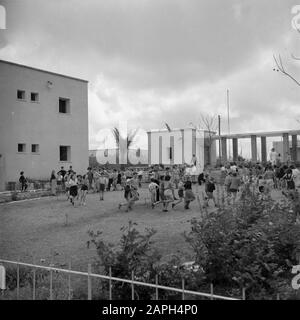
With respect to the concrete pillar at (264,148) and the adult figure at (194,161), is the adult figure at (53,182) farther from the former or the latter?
the concrete pillar at (264,148)

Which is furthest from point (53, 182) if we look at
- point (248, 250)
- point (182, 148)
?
point (248, 250)

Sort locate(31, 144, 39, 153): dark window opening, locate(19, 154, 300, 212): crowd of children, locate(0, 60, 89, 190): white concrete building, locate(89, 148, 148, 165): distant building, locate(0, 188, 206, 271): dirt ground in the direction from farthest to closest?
locate(89, 148, 148, 165): distant building → locate(19, 154, 300, 212): crowd of children → locate(31, 144, 39, 153): dark window opening → locate(0, 188, 206, 271): dirt ground → locate(0, 60, 89, 190): white concrete building

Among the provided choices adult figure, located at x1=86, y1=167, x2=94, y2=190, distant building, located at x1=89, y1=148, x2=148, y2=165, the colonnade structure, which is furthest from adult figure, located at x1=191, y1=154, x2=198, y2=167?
adult figure, located at x1=86, y1=167, x2=94, y2=190

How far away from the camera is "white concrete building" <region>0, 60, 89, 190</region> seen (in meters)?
6.25

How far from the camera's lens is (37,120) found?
8352mm

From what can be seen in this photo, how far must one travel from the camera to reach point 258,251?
4.09m

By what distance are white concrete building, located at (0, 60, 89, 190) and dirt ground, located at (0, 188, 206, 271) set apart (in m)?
1.03

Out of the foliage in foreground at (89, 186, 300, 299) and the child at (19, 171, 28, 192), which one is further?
the child at (19, 171, 28, 192)

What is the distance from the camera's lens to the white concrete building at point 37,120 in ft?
20.5

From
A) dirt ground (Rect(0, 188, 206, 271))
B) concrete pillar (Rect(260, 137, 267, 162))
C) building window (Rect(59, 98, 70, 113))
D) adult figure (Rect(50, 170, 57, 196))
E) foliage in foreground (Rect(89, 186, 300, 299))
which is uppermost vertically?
building window (Rect(59, 98, 70, 113))

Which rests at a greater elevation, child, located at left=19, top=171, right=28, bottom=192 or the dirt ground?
child, located at left=19, top=171, right=28, bottom=192

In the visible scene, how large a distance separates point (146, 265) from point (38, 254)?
336 cm

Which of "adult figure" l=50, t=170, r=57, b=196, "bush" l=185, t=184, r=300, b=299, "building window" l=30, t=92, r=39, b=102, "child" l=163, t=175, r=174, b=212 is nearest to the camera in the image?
"bush" l=185, t=184, r=300, b=299

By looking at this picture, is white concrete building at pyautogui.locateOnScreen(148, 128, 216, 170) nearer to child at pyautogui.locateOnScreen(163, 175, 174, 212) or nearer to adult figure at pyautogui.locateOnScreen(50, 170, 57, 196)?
child at pyautogui.locateOnScreen(163, 175, 174, 212)
